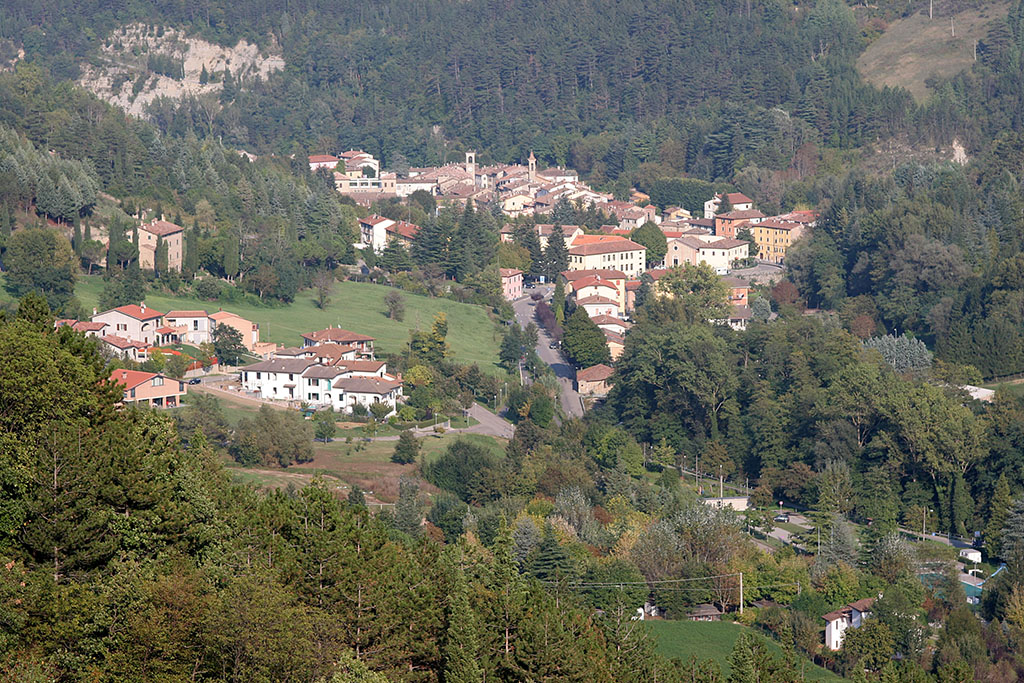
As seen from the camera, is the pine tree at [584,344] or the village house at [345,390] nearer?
the village house at [345,390]

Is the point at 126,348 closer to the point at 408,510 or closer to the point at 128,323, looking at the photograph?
the point at 128,323

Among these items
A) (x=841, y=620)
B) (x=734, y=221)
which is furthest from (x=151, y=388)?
(x=734, y=221)

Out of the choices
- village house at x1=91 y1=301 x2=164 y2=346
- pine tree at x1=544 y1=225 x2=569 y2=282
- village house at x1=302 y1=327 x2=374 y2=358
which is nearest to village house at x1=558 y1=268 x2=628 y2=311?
pine tree at x1=544 y1=225 x2=569 y2=282

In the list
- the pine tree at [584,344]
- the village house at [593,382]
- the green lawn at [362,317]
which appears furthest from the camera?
the pine tree at [584,344]

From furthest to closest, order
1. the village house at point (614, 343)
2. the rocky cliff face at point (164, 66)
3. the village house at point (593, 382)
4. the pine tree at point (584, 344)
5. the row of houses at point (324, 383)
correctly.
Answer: the rocky cliff face at point (164, 66), the village house at point (614, 343), the pine tree at point (584, 344), the village house at point (593, 382), the row of houses at point (324, 383)

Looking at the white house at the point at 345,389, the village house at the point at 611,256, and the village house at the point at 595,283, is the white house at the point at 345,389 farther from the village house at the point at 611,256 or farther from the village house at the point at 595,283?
the village house at the point at 611,256

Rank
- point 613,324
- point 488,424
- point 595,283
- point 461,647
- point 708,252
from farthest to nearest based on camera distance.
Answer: point 708,252 → point 595,283 → point 613,324 → point 488,424 → point 461,647

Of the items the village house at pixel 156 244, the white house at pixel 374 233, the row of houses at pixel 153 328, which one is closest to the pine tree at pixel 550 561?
the row of houses at pixel 153 328
